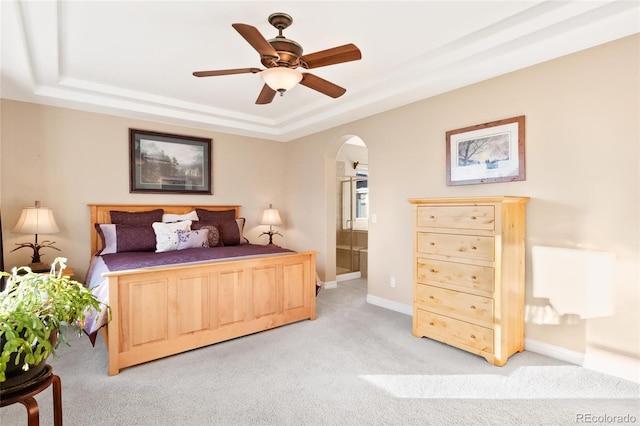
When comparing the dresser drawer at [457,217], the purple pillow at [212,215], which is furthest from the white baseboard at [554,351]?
the purple pillow at [212,215]

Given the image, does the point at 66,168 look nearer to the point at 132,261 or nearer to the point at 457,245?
the point at 132,261

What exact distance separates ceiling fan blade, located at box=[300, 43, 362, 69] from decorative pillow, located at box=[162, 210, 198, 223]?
114 inches

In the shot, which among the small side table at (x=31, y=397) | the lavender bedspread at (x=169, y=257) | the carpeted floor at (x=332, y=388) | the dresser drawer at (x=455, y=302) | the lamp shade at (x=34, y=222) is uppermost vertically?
the lamp shade at (x=34, y=222)

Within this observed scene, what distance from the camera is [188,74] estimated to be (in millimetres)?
3295

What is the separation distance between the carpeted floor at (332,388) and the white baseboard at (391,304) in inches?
29.0

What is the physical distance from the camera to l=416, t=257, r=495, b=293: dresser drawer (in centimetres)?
258

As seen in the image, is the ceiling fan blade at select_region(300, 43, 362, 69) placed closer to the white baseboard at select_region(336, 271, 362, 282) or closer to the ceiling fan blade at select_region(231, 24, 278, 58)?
the ceiling fan blade at select_region(231, 24, 278, 58)

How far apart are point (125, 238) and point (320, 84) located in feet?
8.87

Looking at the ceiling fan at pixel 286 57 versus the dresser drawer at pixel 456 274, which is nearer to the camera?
the ceiling fan at pixel 286 57

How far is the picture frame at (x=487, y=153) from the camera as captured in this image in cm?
284

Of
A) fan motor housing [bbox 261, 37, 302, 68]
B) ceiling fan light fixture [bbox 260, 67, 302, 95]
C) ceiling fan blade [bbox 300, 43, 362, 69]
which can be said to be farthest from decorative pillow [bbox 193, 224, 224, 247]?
ceiling fan blade [bbox 300, 43, 362, 69]

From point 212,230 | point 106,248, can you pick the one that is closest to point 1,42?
point 106,248

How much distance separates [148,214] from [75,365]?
203 centimetres

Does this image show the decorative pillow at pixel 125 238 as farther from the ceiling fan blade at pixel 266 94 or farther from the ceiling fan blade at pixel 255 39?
the ceiling fan blade at pixel 255 39
